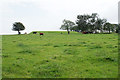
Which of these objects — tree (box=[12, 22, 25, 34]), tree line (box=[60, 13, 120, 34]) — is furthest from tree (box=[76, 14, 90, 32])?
tree (box=[12, 22, 25, 34])

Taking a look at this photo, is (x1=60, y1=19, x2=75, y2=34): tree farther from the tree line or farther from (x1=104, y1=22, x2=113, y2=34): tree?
(x1=104, y1=22, x2=113, y2=34): tree

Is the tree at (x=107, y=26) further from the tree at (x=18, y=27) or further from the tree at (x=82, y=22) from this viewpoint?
the tree at (x=18, y=27)

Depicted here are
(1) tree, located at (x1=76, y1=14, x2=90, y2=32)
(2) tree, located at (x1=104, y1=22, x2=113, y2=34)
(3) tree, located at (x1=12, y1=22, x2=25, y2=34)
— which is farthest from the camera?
(2) tree, located at (x1=104, y1=22, x2=113, y2=34)

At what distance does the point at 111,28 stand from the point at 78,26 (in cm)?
3952

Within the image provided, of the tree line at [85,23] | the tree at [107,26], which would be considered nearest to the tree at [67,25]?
the tree line at [85,23]

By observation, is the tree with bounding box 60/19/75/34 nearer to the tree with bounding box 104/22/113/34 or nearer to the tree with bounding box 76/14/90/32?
the tree with bounding box 76/14/90/32

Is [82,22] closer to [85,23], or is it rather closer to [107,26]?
[85,23]

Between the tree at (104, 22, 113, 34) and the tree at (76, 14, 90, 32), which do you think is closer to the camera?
the tree at (76, 14, 90, 32)

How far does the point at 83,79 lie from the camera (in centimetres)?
778

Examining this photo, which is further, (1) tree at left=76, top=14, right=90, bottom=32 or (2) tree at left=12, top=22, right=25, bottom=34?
(2) tree at left=12, top=22, right=25, bottom=34

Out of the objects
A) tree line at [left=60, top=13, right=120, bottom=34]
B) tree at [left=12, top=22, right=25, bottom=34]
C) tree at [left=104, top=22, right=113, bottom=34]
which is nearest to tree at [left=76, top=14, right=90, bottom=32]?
tree line at [left=60, top=13, right=120, bottom=34]

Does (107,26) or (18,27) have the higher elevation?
(107,26)

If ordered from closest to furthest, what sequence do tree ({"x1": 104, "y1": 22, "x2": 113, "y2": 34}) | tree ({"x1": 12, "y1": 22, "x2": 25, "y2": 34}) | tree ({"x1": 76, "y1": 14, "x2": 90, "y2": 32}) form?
1. tree ({"x1": 76, "y1": 14, "x2": 90, "y2": 32})
2. tree ({"x1": 12, "y1": 22, "x2": 25, "y2": 34})
3. tree ({"x1": 104, "y1": 22, "x2": 113, "y2": 34})

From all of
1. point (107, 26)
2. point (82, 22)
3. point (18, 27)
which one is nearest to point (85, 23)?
point (82, 22)
